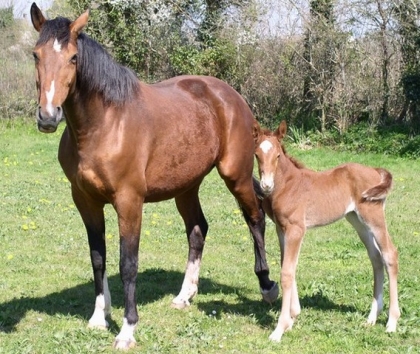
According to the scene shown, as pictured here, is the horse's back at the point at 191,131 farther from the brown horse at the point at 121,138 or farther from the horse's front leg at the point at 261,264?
the horse's front leg at the point at 261,264

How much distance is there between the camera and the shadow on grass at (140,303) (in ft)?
18.0

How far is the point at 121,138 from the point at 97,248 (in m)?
1.10

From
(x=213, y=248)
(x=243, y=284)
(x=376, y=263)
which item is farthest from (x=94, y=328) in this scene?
(x=213, y=248)

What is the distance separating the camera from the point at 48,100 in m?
4.18

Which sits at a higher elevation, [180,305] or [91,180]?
[91,180]

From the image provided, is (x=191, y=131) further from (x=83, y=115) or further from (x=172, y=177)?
(x=83, y=115)

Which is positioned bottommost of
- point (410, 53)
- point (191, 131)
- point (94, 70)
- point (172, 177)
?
point (172, 177)

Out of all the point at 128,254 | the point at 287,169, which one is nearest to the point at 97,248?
the point at 128,254

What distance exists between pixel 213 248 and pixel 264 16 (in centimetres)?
1164

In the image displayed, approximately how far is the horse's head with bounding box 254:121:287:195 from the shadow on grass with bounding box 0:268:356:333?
139 centimetres

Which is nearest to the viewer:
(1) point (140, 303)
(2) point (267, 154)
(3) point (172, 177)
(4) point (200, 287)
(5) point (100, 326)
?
(2) point (267, 154)

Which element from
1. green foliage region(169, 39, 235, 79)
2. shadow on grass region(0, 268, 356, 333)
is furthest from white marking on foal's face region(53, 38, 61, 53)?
green foliage region(169, 39, 235, 79)

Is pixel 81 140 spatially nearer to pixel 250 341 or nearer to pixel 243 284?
pixel 250 341

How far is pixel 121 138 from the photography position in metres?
4.78
